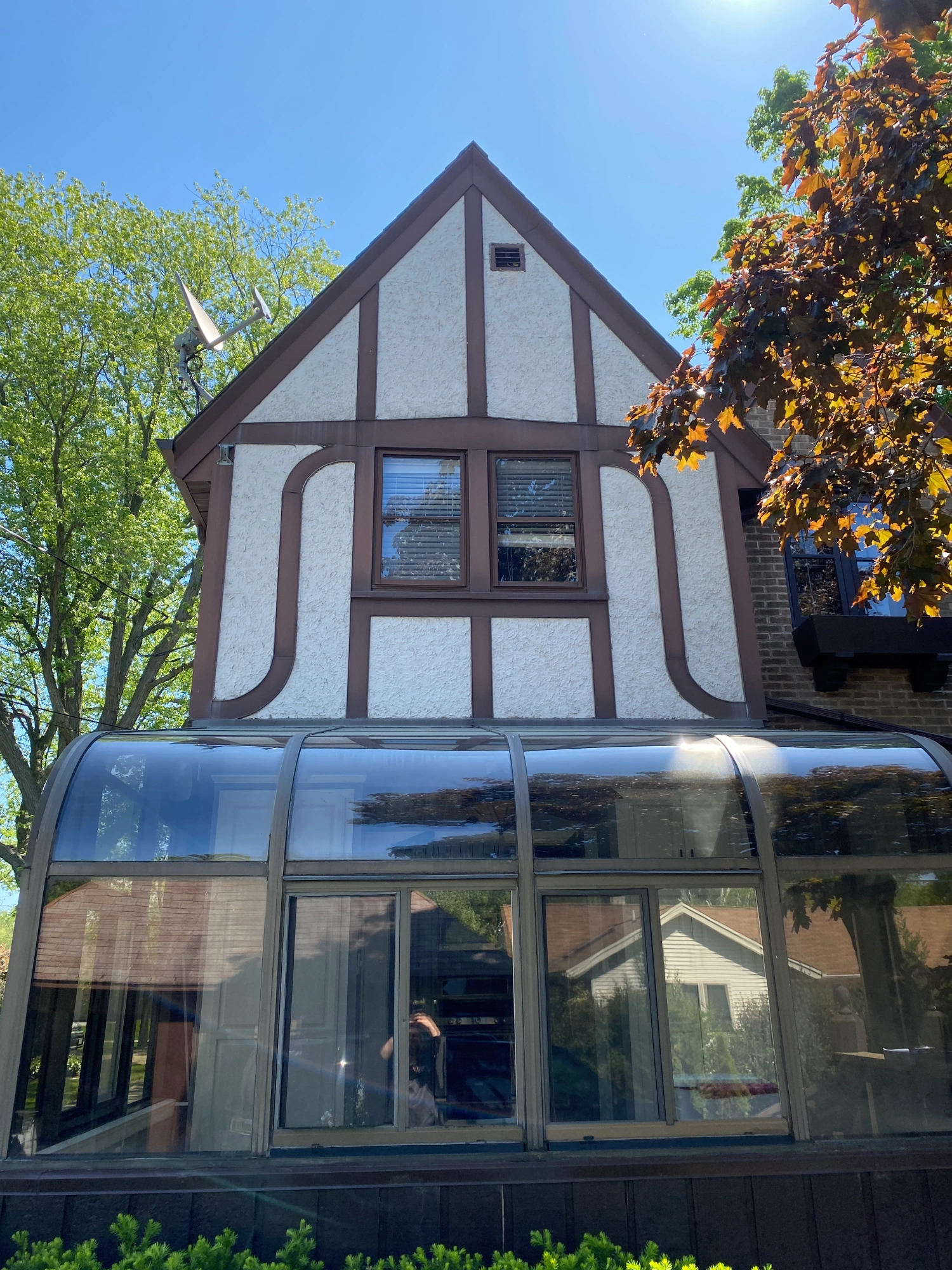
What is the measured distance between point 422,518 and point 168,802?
145 inches

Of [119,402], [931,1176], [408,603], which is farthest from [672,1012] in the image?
[119,402]

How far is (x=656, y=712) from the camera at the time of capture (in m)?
8.01

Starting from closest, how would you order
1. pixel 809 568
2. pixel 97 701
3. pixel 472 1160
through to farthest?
pixel 472 1160 → pixel 809 568 → pixel 97 701

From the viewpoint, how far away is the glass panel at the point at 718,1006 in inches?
215

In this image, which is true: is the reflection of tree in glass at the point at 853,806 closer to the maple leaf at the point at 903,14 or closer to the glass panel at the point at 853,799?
the glass panel at the point at 853,799

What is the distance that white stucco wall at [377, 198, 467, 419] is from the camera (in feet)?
29.1

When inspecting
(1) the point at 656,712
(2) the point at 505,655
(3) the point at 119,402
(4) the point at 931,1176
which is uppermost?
(3) the point at 119,402

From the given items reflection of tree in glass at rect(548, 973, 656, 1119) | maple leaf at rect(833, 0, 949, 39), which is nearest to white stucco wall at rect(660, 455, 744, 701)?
reflection of tree in glass at rect(548, 973, 656, 1119)

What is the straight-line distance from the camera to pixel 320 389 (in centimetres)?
883

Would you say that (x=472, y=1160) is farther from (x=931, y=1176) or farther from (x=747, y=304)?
(x=747, y=304)

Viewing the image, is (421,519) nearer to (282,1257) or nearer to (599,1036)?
(599,1036)

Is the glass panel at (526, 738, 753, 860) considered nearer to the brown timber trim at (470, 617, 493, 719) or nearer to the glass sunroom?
the glass sunroom

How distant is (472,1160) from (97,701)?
20.8 m

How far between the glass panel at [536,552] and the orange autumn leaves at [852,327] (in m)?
1.85
